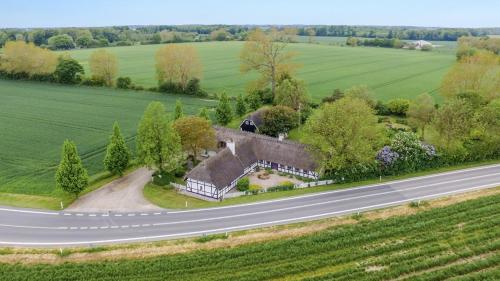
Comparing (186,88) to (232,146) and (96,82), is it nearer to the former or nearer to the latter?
(96,82)

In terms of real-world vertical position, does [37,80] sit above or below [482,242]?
above

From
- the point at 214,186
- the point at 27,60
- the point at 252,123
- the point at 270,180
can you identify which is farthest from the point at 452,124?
the point at 27,60

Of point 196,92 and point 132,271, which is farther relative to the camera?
point 196,92

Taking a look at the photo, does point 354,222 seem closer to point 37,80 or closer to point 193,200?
point 193,200

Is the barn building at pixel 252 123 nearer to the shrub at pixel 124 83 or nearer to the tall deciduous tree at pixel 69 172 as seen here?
the tall deciduous tree at pixel 69 172

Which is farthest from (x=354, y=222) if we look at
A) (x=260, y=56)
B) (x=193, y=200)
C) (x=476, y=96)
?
(x=260, y=56)

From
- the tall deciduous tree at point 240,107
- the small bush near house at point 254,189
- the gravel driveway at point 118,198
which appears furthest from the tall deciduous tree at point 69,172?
the tall deciduous tree at point 240,107

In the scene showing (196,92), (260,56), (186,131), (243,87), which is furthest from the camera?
(243,87)
